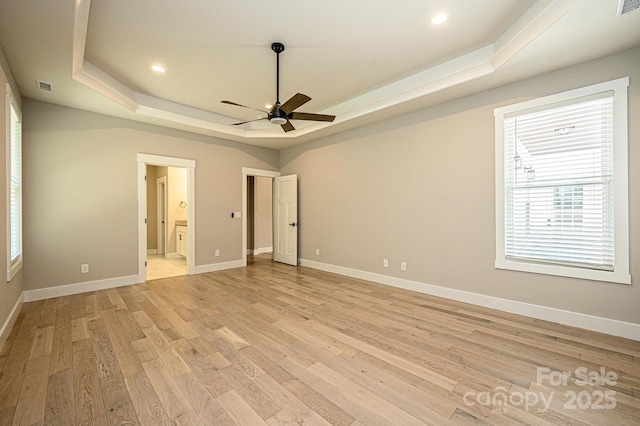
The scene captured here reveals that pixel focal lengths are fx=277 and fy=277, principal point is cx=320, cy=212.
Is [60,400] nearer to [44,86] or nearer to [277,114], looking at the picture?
[277,114]

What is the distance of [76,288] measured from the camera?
4145mm

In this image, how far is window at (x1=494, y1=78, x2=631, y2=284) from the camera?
2717 mm

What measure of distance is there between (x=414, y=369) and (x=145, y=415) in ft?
6.10

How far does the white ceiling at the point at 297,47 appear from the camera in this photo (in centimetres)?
238

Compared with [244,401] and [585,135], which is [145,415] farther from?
[585,135]

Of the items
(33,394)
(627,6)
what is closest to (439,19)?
(627,6)

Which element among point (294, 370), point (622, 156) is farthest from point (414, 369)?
point (622, 156)

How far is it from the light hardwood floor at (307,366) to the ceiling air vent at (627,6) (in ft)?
9.15

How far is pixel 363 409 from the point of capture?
5.68 feet

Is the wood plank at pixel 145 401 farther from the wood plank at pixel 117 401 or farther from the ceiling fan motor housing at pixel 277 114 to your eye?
the ceiling fan motor housing at pixel 277 114

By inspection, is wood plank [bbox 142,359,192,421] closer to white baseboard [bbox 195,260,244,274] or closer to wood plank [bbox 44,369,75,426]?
wood plank [bbox 44,369,75,426]

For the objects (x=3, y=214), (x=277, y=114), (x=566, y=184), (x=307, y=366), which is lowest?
(x=307, y=366)

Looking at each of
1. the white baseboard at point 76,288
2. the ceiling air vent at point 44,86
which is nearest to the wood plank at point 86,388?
the white baseboard at point 76,288

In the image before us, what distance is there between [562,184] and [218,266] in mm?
5632
